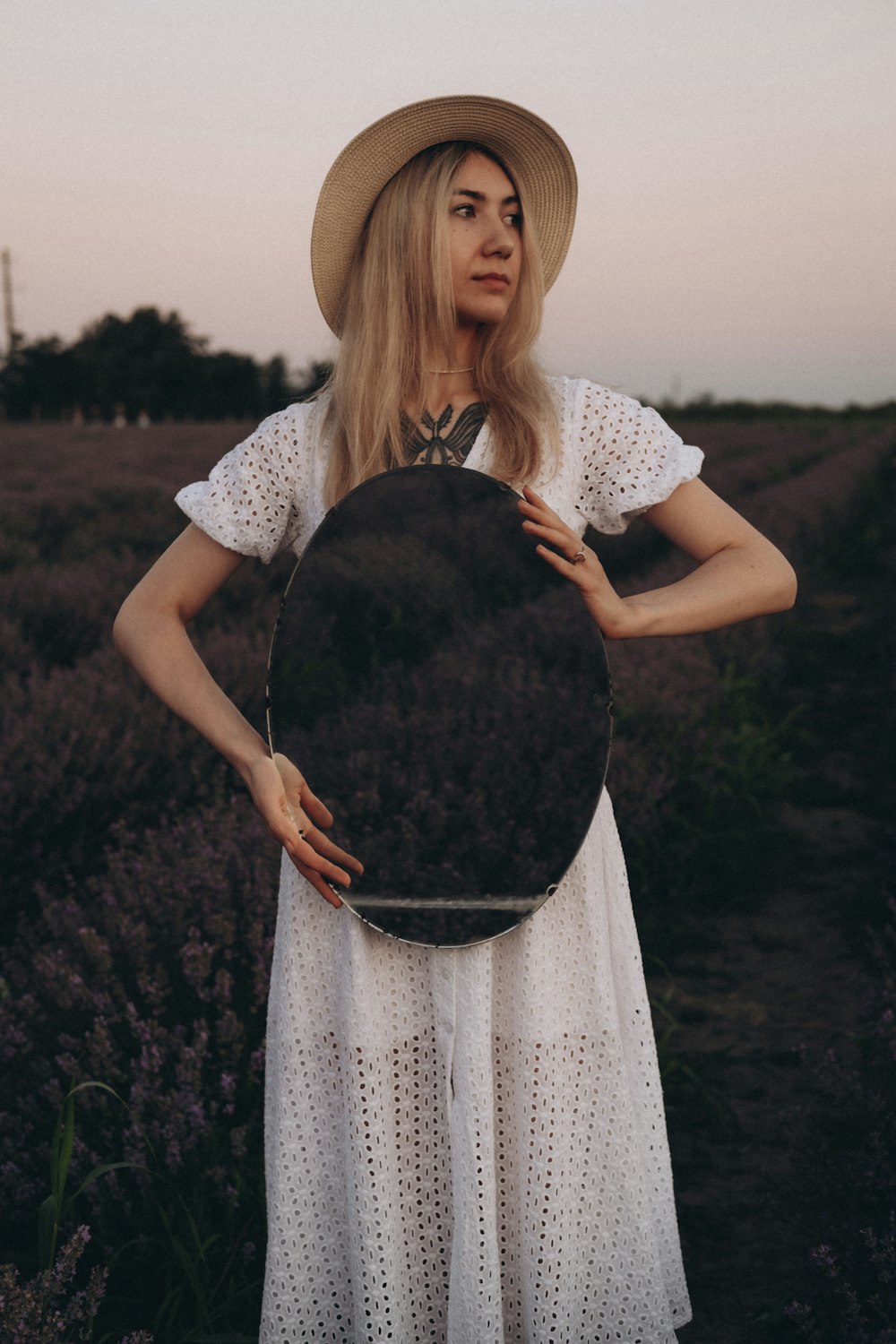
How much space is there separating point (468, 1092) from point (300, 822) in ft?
1.52

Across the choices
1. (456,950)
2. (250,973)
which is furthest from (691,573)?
(250,973)

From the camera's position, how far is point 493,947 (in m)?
1.73

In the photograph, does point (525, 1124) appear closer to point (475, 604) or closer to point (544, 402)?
point (475, 604)

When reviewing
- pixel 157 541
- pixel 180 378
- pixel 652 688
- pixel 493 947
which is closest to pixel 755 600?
pixel 493 947

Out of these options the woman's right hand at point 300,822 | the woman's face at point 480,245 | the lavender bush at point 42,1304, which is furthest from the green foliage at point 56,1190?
the woman's face at point 480,245

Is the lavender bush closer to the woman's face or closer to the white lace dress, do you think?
the white lace dress

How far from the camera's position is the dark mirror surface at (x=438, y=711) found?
1.58m

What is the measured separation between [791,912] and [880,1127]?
181 centimetres

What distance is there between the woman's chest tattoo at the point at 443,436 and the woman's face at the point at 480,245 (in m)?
0.14

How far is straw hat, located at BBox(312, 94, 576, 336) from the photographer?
1654 millimetres

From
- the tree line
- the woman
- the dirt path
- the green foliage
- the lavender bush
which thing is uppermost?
the woman

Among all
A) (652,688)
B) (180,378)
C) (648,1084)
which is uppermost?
(648,1084)

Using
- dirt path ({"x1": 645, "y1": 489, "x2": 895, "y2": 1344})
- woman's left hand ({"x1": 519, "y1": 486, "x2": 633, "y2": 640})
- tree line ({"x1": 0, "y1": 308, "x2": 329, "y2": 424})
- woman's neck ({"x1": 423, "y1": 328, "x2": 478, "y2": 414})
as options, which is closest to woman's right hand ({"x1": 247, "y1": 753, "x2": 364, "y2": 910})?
woman's left hand ({"x1": 519, "y1": 486, "x2": 633, "y2": 640})

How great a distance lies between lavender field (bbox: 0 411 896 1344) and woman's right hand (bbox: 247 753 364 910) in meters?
0.70
